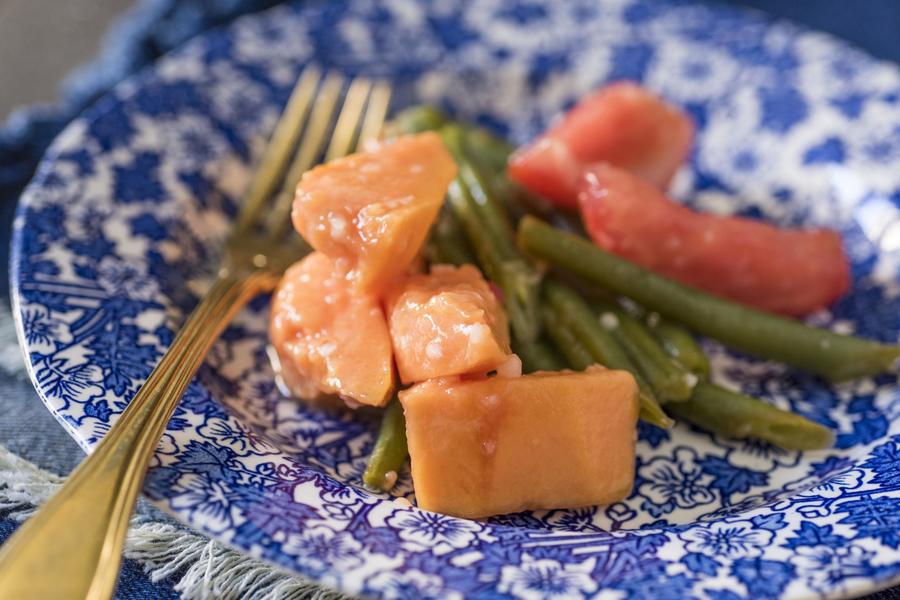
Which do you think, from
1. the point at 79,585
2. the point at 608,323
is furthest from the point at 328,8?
the point at 79,585

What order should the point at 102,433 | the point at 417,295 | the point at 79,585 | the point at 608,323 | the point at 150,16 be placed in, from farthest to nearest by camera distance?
the point at 150,16 < the point at 608,323 < the point at 417,295 < the point at 102,433 < the point at 79,585

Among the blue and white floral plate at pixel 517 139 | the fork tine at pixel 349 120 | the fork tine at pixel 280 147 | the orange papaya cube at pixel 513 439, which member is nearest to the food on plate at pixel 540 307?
the orange papaya cube at pixel 513 439

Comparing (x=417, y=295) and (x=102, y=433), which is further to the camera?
(x=417, y=295)

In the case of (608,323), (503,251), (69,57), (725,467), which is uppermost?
(69,57)

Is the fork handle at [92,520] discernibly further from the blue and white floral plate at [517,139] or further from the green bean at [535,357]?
the green bean at [535,357]

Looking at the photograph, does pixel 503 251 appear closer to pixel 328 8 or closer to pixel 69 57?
pixel 328 8

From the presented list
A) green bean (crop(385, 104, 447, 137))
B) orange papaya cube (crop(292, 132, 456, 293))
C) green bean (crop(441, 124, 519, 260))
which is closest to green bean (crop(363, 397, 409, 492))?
orange papaya cube (crop(292, 132, 456, 293))

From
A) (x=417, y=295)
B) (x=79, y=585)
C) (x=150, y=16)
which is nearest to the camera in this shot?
(x=79, y=585)
